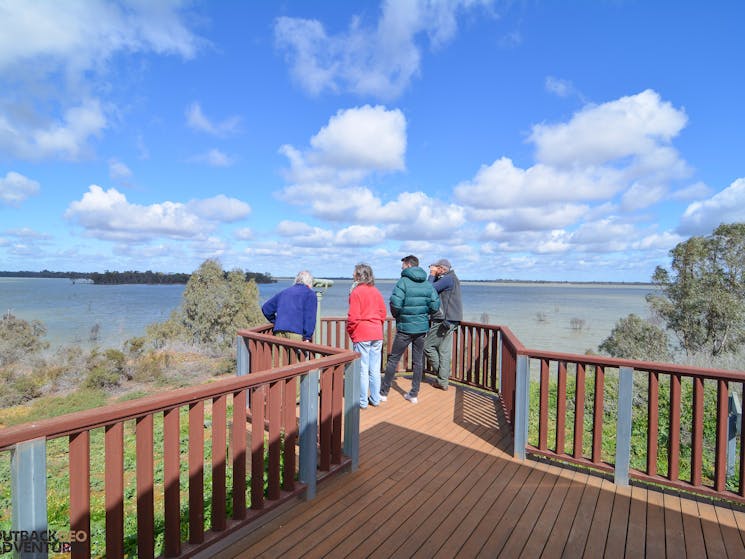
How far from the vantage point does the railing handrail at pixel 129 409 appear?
1.25 meters

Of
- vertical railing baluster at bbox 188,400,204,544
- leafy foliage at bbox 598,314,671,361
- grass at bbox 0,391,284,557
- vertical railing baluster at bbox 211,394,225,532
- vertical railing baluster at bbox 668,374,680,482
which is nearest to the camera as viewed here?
vertical railing baluster at bbox 188,400,204,544

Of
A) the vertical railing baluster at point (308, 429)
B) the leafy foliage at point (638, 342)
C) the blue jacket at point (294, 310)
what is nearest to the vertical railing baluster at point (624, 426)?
the vertical railing baluster at point (308, 429)

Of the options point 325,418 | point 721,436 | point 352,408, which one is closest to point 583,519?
point 721,436

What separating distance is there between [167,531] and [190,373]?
32.4ft

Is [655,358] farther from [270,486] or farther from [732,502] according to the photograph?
[270,486]

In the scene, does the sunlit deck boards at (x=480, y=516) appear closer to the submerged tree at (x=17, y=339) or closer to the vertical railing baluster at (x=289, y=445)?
the vertical railing baluster at (x=289, y=445)

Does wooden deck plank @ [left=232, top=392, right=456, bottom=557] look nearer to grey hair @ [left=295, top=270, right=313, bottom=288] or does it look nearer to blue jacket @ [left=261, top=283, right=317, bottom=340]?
blue jacket @ [left=261, top=283, right=317, bottom=340]

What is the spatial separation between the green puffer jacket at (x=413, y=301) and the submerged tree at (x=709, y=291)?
1688 cm

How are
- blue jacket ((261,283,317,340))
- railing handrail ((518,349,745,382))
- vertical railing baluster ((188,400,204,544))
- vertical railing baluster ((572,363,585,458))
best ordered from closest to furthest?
vertical railing baluster ((188,400,204,544))
railing handrail ((518,349,745,382))
vertical railing baluster ((572,363,585,458))
blue jacket ((261,283,317,340))

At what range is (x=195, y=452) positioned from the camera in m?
1.83

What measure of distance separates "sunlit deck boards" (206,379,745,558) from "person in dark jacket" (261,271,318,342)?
1.37m

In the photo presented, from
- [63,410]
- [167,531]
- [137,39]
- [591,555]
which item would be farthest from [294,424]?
[137,39]

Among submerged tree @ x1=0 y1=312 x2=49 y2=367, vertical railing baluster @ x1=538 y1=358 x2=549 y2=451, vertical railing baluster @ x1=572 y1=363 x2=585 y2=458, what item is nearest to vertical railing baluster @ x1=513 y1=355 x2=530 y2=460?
vertical railing baluster @ x1=538 y1=358 x2=549 y2=451

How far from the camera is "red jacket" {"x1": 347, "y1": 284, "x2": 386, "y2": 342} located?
4008mm
